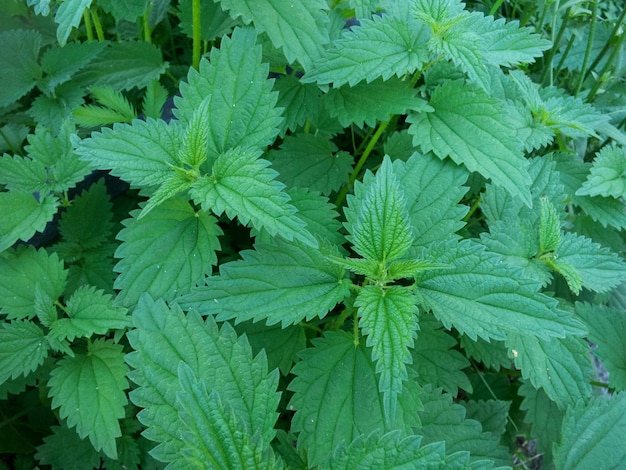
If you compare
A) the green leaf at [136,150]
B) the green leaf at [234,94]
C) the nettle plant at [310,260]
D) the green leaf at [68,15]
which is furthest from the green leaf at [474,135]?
the green leaf at [68,15]

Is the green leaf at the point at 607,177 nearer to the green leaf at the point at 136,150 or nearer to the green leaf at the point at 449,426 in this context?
the green leaf at the point at 449,426

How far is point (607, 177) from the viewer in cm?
167

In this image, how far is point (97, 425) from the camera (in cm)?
125

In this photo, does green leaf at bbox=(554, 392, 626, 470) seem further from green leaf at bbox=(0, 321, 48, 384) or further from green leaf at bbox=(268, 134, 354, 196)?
green leaf at bbox=(0, 321, 48, 384)

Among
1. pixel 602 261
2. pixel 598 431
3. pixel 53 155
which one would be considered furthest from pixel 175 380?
pixel 602 261

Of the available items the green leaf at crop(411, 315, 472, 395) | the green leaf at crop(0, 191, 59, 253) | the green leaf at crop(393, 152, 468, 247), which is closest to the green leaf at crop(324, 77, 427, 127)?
the green leaf at crop(393, 152, 468, 247)

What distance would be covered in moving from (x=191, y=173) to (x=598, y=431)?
116 cm

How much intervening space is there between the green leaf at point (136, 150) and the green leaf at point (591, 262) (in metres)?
1.04

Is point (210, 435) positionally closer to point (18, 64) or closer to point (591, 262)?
point (591, 262)

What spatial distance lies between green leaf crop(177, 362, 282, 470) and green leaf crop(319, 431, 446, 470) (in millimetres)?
172

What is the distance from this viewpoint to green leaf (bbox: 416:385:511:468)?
1381 millimetres

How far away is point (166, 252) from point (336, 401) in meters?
0.52

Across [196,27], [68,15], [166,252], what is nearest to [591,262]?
[166,252]

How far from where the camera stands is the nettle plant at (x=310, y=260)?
109 centimetres
